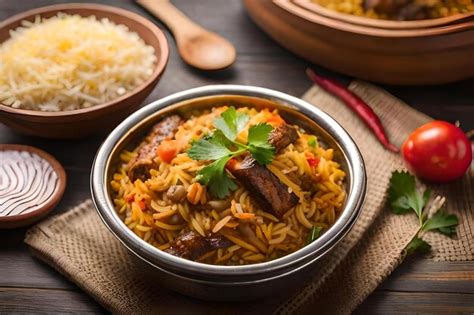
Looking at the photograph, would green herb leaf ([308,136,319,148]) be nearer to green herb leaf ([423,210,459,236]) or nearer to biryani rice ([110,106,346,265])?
biryani rice ([110,106,346,265])

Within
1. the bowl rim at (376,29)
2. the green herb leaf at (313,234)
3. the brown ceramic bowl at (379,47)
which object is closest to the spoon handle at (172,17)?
the brown ceramic bowl at (379,47)

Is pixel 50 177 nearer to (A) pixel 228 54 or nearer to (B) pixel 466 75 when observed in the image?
(A) pixel 228 54

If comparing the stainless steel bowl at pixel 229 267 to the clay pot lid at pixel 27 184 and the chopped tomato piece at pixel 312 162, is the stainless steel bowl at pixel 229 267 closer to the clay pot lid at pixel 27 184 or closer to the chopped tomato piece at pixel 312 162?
the chopped tomato piece at pixel 312 162

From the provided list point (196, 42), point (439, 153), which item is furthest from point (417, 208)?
point (196, 42)

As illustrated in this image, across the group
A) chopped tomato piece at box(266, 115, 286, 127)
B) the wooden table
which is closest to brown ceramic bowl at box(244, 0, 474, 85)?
the wooden table

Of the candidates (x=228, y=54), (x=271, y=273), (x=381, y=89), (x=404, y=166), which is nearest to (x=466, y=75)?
(x=381, y=89)

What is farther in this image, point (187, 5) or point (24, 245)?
point (187, 5)

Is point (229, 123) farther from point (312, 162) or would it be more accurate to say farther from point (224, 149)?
point (312, 162)
